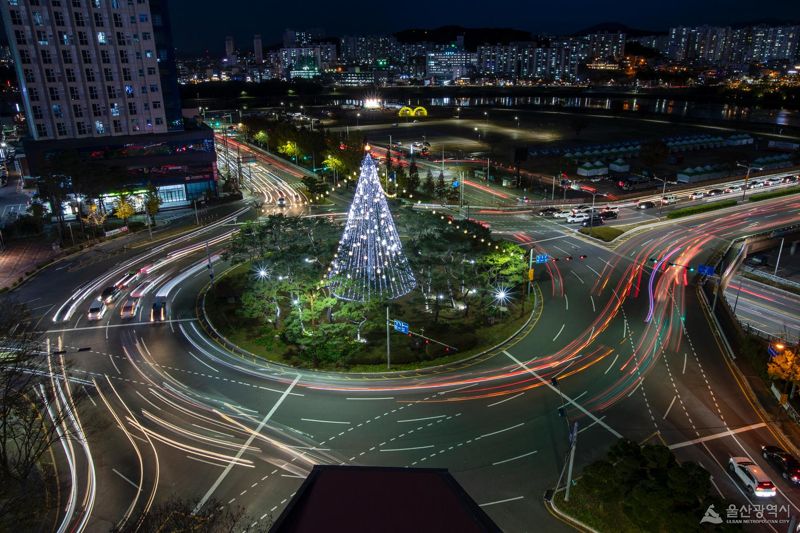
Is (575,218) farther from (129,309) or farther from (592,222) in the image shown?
(129,309)

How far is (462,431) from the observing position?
29469 millimetres

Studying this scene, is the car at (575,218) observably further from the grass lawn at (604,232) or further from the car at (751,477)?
the car at (751,477)

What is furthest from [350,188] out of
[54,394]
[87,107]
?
[54,394]

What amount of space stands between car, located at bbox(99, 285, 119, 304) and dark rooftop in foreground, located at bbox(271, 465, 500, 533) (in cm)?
4295

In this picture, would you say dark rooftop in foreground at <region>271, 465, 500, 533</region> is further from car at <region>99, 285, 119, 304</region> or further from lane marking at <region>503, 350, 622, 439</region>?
car at <region>99, 285, 119, 304</region>

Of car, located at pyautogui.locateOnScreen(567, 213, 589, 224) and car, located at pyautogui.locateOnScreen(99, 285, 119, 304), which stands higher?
car, located at pyautogui.locateOnScreen(567, 213, 589, 224)

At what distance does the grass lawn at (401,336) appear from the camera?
36812 mm

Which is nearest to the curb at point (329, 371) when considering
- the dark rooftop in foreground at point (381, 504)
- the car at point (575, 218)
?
the car at point (575, 218)

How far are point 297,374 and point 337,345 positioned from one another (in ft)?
11.4

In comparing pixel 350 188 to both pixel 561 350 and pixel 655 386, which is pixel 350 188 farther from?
pixel 655 386

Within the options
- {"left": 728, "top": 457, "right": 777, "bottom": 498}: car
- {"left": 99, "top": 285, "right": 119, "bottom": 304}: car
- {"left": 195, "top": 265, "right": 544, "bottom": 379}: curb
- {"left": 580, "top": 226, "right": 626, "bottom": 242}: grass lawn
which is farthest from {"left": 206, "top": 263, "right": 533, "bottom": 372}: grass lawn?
{"left": 580, "top": 226, "right": 626, "bottom": 242}: grass lawn

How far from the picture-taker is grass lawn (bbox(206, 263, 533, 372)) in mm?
36812

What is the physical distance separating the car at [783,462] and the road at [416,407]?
2.33 ft

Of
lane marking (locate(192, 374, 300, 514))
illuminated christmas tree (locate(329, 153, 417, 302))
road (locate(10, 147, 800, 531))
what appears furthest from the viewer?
illuminated christmas tree (locate(329, 153, 417, 302))
